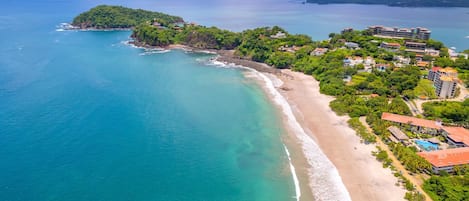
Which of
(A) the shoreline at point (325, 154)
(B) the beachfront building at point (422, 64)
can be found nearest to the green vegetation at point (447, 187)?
(A) the shoreline at point (325, 154)

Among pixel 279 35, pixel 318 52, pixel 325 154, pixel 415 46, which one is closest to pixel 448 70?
pixel 415 46

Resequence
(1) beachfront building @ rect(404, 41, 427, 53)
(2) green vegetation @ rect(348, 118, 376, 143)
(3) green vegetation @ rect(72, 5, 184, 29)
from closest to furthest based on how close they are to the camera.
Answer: (2) green vegetation @ rect(348, 118, 376, 143)
(1) beachfront building @ rect(404, 41, 427, 53)
(3) green vegetation @ rect(72, 5, 184, 29)

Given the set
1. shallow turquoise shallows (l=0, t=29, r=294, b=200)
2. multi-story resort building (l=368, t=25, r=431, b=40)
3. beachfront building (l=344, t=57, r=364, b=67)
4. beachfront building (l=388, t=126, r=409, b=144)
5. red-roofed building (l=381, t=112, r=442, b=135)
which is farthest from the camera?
multi-story resort building (l=368, t=25, r=431, b=40)

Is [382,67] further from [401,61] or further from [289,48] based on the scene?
[289,48]

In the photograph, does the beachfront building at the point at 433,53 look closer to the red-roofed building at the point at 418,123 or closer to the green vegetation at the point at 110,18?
the red-roofed building at the point at 418,123

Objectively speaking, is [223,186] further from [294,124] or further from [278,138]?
[294,124]

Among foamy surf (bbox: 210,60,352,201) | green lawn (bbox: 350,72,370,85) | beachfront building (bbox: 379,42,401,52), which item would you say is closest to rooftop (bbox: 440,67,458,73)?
green lawn (bbox: 350,72,370,85)

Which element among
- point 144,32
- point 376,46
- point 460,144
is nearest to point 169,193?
point 460,144

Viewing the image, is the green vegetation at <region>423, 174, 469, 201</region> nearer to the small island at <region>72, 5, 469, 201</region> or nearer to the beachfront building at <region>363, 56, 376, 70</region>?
the small island at <region>72, 5, 469, 201</region>
